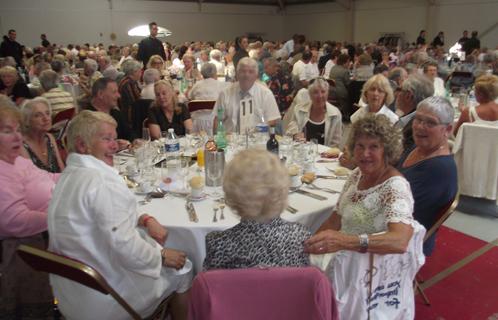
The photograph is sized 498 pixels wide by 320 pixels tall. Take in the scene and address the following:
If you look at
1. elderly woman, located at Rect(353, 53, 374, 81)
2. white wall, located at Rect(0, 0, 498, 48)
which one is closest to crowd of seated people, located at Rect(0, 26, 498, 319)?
elderly woman, located at Rect(353, 53, 374, 81)

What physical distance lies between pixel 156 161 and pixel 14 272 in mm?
1122

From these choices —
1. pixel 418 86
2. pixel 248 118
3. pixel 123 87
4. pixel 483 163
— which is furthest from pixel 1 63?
pixel 483 163

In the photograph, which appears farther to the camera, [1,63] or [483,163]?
[1,63]

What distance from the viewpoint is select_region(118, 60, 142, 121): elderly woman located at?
17.6ft

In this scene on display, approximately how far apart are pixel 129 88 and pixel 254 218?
448cm

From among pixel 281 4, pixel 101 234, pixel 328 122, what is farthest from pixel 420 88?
pixel 281 4

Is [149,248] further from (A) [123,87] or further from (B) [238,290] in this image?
(A) [123,87]

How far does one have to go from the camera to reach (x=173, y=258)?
6.38 feet

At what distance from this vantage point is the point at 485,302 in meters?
2.71

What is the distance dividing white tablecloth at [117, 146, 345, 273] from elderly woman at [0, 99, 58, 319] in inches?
22.4

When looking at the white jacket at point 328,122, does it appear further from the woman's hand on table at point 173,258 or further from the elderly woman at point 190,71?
the elderly woman at point 190,71

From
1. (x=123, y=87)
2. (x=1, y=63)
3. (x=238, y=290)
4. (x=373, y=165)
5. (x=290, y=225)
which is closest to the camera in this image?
(x=238, y=290)


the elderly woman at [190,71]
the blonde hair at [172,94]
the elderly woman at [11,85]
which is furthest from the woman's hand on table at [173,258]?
the elderly woman at [190,71]

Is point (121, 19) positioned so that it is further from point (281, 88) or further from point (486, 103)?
point (486, 103)
